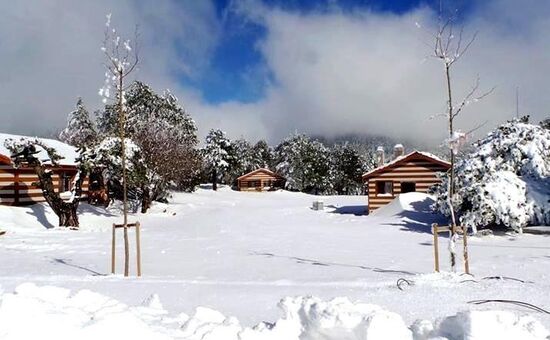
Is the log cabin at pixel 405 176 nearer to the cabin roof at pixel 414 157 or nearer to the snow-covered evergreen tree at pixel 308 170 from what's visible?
the cabin roof at pixel 414 157

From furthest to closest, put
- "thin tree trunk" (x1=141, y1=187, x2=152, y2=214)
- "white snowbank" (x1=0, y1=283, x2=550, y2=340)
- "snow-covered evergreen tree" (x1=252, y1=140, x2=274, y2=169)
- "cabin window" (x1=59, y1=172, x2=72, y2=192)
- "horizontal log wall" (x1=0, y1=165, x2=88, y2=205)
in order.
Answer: "snow-covered evergreen tree" (x1=252, y1=140, x2=274, y2=169), "thin tree trunk" (x1=141, y1=187, x2=152, y2=214), "cabin window" (x1=59, y1=172, x2=72, y2=192), "horizontal log wall" (x1=0, y1=165, x2=88, y2=205), "white snowbank" (x1=0, y1=283, x2=550, y2=340)

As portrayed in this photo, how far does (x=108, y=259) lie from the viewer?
14695 millimetres

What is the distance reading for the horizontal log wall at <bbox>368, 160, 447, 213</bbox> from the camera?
1310 inches

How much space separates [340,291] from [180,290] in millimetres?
3204

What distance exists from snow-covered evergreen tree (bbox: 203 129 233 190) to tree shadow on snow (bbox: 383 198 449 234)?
41779 millimetres

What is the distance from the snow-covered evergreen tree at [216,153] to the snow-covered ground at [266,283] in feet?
139

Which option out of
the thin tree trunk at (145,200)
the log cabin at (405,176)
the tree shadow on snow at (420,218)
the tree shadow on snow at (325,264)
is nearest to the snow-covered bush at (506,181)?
the tree shadow on snow at (420,218)

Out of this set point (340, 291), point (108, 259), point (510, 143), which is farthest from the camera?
point (510, 143)

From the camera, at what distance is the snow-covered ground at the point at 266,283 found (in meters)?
5.64

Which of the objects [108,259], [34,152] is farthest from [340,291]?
[34,152]

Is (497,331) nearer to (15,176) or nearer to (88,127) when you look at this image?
(15,176)

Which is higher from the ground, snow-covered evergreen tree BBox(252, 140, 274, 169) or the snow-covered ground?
snow-covered evergreen tree BBox(252, 140, 274, 169)

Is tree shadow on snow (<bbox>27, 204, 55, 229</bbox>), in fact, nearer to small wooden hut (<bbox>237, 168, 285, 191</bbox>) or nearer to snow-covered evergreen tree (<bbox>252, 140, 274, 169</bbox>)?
small wooden hut (<bbox>237, 168, 285, 191</bbox>)

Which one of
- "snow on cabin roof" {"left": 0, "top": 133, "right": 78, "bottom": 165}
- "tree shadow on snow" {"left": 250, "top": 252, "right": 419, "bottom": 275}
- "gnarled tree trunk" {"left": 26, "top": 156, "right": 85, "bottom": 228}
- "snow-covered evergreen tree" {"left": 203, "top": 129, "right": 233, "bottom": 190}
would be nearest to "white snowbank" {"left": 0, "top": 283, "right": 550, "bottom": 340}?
"tree shadow on snow" {"left": 250, "top": 252, "right": 419, "bottom": 275}
